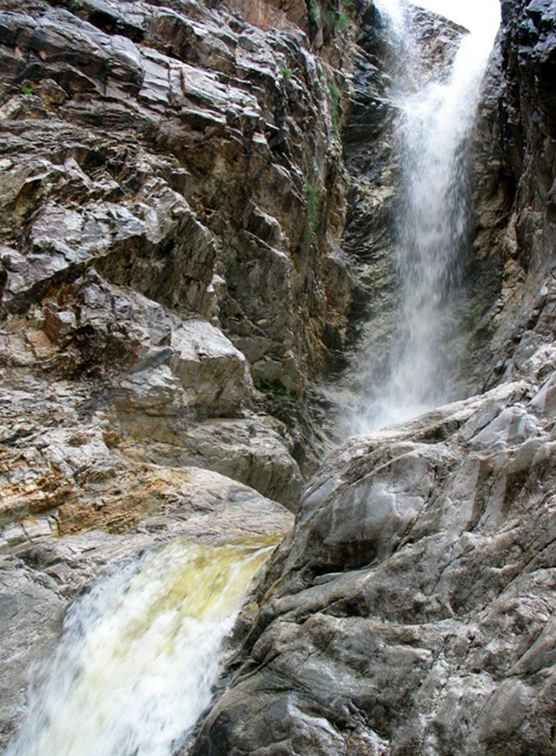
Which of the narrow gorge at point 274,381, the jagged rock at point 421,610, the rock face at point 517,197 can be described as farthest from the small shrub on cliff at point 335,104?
the jagged rock at point 421,610

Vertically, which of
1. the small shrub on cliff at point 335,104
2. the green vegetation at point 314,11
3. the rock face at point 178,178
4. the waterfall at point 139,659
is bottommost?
the waterfall at point 139,659

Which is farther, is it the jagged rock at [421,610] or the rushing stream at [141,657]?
the rushing stream at [141,657]

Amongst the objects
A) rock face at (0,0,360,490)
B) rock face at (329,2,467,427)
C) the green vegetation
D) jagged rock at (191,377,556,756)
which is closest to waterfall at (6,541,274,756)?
jagged rock at (191,377,556,756)

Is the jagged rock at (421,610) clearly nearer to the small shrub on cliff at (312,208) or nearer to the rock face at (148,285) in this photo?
the rock face at (148,285)

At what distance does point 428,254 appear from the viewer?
73.3ft

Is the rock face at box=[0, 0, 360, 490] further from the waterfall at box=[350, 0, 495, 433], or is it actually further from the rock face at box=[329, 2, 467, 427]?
the waterfall at box=[350, 0, 495, 433]

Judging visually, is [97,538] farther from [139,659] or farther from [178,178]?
[178,178]

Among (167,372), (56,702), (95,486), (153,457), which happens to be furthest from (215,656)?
(167,372)

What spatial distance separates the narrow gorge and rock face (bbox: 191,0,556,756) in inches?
0.9

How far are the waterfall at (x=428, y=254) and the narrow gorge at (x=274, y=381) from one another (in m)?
0.11

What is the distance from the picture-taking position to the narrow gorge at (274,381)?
4.45 meters

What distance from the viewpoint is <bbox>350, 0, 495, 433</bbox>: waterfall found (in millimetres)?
20250

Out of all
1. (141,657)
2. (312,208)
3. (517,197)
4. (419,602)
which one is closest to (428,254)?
(517,197)

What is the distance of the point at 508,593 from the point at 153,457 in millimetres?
8371
